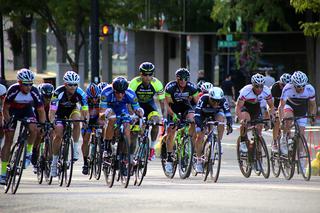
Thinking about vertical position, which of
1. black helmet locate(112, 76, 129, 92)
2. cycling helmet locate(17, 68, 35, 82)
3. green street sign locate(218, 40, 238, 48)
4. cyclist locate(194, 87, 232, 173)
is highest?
green street sign locate(218, 40, 238, 48)

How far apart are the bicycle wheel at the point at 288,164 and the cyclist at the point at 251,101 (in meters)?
0.63

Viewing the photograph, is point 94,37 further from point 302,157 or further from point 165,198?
point 165,198

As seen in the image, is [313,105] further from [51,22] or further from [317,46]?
[51,22]

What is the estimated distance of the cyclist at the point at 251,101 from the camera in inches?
672

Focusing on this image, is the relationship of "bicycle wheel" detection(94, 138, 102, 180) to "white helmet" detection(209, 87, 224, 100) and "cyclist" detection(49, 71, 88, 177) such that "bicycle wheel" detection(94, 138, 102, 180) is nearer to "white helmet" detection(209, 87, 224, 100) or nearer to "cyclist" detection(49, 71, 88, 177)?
"cyclist" detection(49, 71, 88, 177)

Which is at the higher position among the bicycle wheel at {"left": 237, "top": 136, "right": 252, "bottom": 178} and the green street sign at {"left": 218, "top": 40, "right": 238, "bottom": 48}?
the green street sign at {"left": 218, "top": 40, "right": 238, "bottom": 48}

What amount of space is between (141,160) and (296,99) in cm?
357

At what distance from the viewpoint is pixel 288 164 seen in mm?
16750

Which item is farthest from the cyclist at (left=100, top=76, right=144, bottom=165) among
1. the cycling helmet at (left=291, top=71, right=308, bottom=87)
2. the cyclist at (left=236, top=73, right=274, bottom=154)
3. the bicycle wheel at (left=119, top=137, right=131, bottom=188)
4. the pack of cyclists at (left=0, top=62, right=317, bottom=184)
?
the cycling helmet at (left=291, top=71, right=308, bottom=87)

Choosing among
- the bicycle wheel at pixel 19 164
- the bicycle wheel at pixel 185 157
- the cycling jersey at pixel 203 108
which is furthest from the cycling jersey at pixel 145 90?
the bicycle wheel at pixel 19 164

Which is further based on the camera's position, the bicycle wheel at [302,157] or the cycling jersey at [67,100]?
the bicycle wheel at [302,157]

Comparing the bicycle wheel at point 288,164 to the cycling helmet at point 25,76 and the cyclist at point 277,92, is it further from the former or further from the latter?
the cycling helmet at point 25,76

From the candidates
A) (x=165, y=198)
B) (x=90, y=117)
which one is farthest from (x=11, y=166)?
(x=90, y=117)

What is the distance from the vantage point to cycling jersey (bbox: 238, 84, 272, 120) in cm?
1720
